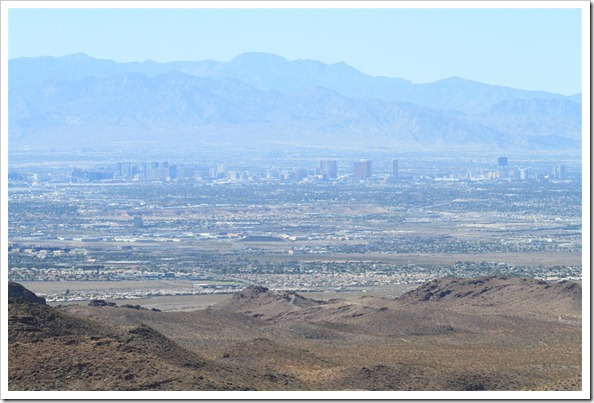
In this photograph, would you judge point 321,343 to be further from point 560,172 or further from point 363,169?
point 560,172

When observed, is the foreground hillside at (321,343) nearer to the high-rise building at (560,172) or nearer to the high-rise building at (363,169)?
the high-rise building at (560,172)

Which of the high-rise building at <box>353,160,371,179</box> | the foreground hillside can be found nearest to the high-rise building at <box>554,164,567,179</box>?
the high-rise building at <box>353,160,371,179</box>

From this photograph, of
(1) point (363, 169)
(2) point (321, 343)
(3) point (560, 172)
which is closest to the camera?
(2) point (321, 343)

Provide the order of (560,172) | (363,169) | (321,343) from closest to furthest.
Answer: (321,343), (560,172), (363,169)

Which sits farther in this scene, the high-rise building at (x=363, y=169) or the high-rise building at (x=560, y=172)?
the high-rise building at (x=363, y=169)

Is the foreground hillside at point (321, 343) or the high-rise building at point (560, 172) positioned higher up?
the foreground hillside at point (321, 343)

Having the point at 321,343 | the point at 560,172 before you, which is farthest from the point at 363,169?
the point at 321,343

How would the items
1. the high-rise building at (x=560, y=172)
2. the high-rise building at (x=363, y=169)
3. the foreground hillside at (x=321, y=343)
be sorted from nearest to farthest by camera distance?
the foreground hillside at (x=321, y=343), the high-rise building at (x=560, y=172), the high-rise building at (x=363, y=169)

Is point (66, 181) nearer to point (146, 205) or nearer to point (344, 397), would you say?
point (146, 205)

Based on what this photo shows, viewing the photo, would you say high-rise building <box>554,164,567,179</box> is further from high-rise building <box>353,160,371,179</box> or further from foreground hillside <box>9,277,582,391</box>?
foreground hillside <box>9,277,582,391</box>

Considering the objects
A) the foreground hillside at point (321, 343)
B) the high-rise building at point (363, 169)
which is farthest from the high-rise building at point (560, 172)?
the foreground hillside at point (321, 343)
